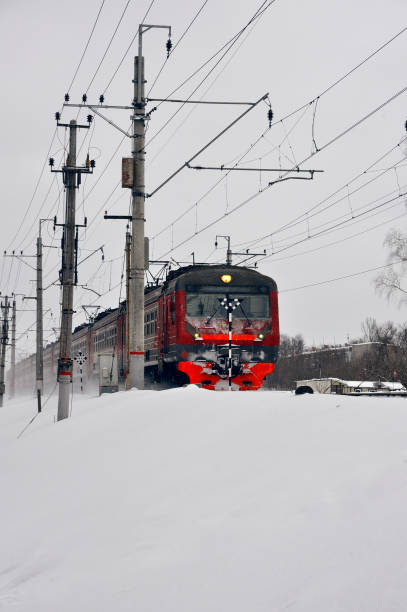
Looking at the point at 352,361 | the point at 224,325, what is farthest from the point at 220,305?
the point at 352,361

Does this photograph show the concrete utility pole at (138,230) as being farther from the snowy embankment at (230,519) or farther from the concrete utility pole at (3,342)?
the concrete utility pole at (3,342)

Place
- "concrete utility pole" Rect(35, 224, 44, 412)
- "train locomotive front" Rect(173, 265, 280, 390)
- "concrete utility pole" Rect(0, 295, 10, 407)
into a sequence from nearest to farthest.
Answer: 1. "train locomotive front" Rect(173, 265, 280, 390)
2. "concrete utility pole" Rect(35, 224, 44, 412)
3. "concrete utility pole" Rect(0, 295, 10, 407)

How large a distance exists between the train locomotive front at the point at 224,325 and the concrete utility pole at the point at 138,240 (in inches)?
111

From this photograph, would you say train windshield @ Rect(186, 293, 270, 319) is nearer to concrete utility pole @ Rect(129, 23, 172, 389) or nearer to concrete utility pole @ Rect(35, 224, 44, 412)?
concrete utility pole @ Rect(129, 23, 172, 389)

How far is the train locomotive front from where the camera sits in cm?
2080

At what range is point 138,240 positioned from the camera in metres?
18.4

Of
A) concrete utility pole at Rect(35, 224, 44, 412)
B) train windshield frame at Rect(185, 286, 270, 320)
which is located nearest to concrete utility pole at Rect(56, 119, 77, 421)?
train windshield frame at Rect(185, 286, 270, 320)

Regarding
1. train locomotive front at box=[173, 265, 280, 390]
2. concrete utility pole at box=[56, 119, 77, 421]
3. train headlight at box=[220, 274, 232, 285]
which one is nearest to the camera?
concrete utility pole at box=[56, 119, 77, 421]

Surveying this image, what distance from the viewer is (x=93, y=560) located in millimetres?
6191

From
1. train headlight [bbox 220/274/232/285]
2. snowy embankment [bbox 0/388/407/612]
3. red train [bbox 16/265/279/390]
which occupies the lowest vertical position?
snowy embankment [bbox 0/388/407/612]

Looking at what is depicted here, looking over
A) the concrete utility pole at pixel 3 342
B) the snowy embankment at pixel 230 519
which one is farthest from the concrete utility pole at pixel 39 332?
the snowy embankment at pixel 230 519

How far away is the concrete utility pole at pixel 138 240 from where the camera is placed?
1784 centimetres

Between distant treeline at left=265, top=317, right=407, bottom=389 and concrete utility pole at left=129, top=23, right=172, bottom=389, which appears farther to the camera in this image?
distant treeline at left=265, top=317, right=407, bottom=389

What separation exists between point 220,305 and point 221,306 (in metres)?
0.05
